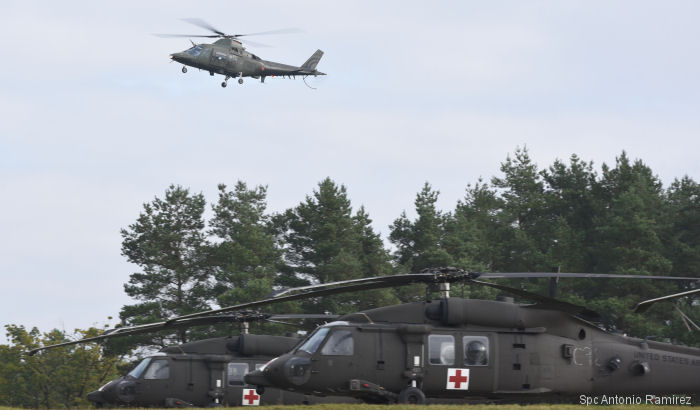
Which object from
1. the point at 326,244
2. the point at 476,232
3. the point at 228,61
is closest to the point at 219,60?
the point at 228,61

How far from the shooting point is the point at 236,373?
89.9ft

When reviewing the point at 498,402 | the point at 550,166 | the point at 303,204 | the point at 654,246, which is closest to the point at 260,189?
the point at 303,204

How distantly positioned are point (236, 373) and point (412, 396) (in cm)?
903

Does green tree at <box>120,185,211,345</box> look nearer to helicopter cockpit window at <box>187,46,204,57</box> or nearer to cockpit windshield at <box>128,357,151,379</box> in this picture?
helicopter cockpit window at <box>187,46,204,57</box>

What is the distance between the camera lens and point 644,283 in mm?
55281

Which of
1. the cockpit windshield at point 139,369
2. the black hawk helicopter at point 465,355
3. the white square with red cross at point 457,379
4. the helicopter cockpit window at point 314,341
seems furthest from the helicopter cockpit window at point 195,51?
the white square with red cross at point 457,379

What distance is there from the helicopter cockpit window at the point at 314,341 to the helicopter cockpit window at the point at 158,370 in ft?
26.8

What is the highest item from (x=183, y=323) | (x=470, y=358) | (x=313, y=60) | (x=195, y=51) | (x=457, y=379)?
(x=313, y=60)

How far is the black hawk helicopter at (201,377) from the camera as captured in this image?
26.6 m

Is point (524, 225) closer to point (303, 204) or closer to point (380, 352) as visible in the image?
point (303, 204)

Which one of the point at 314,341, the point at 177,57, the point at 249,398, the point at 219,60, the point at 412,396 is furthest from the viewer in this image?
the point at 219,60

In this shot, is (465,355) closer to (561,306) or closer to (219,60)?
(561,306)

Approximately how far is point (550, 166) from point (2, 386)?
45.9 meters

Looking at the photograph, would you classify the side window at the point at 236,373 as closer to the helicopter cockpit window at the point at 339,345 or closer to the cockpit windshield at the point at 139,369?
the cockpit windshield at the point at 139,369
